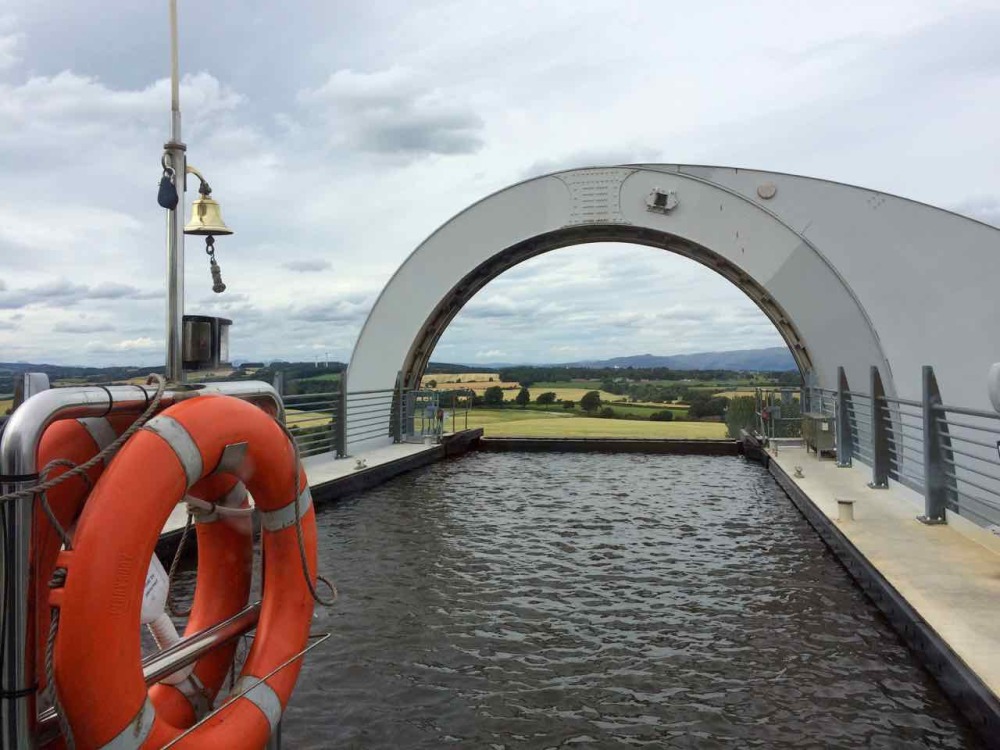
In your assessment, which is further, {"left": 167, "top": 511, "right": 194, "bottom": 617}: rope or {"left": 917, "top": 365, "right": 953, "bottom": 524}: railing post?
{"left": 917, "top": 365, "right": 953, "bottom": 524}: railing post

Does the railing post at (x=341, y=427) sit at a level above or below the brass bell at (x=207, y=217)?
below

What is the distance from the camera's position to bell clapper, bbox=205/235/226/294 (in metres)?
2.95

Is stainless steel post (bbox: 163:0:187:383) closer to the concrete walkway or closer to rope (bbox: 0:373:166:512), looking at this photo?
rope (bbox: 0:373:166:512)

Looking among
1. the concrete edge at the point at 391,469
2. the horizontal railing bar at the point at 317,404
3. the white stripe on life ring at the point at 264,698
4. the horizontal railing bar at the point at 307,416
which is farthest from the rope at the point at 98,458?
the horizontal railing bar at the point at 317,404

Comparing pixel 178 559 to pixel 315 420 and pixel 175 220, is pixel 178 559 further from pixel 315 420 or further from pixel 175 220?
pixel 315 420

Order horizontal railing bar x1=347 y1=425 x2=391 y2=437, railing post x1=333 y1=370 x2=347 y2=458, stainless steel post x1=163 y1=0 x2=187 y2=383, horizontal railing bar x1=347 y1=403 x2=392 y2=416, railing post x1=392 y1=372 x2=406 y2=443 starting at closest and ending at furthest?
stainless steel post x1=163 y1=0 x2=187 y2=383 < railing post x1=333 y1=370 x2=347 y2=458 < horizontal railing bar x1=347 y1=403 x2=392 y2=416 < horizontal railing bar x1=347 y1=425 x2=391 y2=437 < railing post x1=392 y1=372 x2=406 y2=443

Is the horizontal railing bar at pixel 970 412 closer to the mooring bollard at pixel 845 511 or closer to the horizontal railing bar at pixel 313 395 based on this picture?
the mooring bollard at pixel 845 511

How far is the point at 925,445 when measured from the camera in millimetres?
4926

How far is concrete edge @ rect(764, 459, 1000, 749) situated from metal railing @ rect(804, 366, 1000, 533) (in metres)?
0.72

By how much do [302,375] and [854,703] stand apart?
6347mm

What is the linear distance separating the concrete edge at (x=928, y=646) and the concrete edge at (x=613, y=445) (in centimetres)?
561

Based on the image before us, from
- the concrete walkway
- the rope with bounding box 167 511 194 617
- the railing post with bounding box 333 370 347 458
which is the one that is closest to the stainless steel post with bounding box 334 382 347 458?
the railing post with bounding box 333 370 347 458

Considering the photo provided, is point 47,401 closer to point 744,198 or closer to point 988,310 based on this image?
point 744,198

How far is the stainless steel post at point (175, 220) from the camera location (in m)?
2.50
